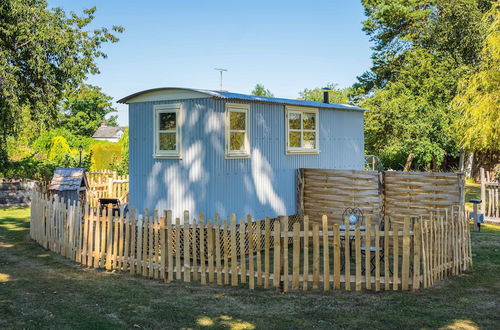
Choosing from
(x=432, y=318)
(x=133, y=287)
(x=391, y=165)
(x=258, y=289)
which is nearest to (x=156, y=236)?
(x=133, y=287)

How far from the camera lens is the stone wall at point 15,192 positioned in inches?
914

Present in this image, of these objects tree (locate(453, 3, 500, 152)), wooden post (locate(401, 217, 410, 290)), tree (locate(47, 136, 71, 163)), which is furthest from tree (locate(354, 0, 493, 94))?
wooden post (locate(401, 217, 410, 290))

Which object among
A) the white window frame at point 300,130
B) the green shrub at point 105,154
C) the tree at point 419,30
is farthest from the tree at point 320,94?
the white window frame at point 300,130

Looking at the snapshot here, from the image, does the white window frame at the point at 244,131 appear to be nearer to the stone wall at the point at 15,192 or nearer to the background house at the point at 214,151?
the background house at the point at 214,151

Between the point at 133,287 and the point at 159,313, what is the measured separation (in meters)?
1.86

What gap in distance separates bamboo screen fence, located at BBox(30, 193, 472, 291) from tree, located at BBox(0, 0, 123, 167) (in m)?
11.4

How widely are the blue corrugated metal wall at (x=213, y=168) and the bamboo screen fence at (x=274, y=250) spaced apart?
1719 mm

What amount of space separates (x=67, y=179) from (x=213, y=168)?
7.87 meters

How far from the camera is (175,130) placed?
1255 centimetres

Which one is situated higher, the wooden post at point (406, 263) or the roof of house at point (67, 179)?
the roof of house at point (67, 179)

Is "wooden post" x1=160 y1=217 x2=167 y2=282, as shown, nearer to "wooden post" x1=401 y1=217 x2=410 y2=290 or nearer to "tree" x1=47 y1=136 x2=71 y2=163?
"wooden post" x1=401 y1=217 x2=410 y2=290

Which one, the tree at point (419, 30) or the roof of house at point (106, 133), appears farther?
the roof of house at point (106, 133)

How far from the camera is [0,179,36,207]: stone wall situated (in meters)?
23.2

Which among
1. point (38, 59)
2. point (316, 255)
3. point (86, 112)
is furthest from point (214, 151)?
point (86, 112)
